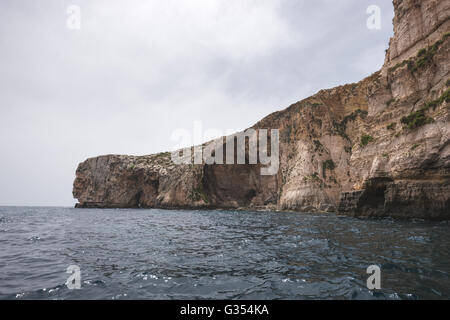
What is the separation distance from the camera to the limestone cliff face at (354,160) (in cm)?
2333

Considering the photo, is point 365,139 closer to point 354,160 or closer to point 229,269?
point 354,160

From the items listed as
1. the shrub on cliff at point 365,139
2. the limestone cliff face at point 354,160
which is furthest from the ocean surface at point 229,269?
the shrub on cliff at point 365,139

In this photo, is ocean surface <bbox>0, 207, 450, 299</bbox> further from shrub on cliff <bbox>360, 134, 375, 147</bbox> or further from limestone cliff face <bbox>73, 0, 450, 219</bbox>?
shrub on cliff <bbox>360, 134, 375, 147</bbox>

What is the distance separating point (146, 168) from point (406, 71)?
70.0 metres

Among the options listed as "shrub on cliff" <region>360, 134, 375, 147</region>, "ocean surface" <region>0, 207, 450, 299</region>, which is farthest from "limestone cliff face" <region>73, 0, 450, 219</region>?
"ocean surface" <region>0, 207, 450, 299</region>

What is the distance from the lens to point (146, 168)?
7750 cm

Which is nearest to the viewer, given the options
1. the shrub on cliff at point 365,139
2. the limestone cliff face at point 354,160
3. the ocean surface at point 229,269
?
the ocean surface at point 229,269

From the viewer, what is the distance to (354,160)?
34406mm

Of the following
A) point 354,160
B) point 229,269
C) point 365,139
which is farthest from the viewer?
point 354,160

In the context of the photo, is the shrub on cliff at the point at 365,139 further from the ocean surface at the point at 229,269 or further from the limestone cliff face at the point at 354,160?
the ocean surface at the point at 229,269

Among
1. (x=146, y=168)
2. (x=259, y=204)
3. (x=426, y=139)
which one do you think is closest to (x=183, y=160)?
(x=146, y=168)

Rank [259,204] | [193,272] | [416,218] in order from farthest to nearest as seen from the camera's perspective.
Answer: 1. [259,204]
2. [416,218]
3. [193,272]

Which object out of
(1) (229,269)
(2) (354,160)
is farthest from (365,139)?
(1) (229,269)
